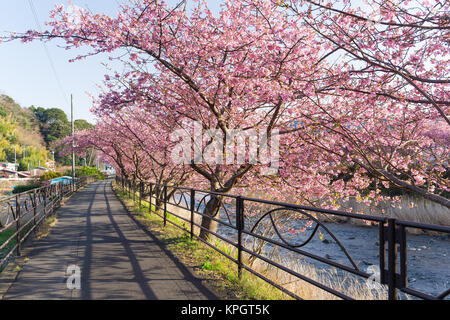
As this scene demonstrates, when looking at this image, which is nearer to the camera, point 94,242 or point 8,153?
point 94,242

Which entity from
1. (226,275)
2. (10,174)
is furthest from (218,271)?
(10,174)

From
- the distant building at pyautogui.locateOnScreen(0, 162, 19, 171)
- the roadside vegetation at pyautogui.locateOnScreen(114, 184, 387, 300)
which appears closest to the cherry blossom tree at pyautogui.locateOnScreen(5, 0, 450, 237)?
the roadside vegetation at pyautogui.locateOnScreen(114, 184, 387, 300)

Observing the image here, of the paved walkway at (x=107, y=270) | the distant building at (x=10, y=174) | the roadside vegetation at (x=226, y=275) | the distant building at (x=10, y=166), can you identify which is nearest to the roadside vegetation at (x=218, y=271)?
the roadside vegetation at (x=226, y=275)

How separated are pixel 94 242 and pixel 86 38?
445 centimetres

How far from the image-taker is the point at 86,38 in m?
6.05

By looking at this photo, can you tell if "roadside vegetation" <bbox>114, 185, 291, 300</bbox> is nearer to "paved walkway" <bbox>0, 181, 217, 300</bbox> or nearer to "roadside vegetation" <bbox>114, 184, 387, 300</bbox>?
"roadside vegetation" <bbox>114, 184, 387, 300</bbox>

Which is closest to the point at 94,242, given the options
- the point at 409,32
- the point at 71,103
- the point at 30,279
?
the point at 30,279

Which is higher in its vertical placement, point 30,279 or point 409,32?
point 409,32

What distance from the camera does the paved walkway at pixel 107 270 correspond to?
3949mm

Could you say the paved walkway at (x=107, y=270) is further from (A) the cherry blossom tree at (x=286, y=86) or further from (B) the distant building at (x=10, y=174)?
(B) the distant building at (x=10, y=174)

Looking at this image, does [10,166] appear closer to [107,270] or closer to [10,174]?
[10,174]

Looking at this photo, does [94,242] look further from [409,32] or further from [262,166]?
[409,32]

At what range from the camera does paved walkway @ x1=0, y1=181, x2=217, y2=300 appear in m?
3.95
